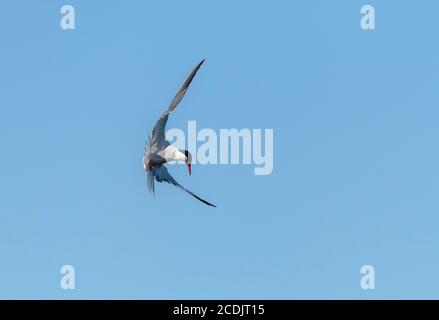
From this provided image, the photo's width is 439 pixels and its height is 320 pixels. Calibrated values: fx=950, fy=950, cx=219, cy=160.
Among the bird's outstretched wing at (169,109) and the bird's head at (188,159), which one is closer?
the bird's outstretched wing at (169,109)

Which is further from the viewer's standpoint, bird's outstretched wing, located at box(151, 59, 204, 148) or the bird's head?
the bird's head

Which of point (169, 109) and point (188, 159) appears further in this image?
point (188, 159)

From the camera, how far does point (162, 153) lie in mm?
16609

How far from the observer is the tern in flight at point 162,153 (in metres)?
16.2

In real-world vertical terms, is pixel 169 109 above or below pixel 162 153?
above

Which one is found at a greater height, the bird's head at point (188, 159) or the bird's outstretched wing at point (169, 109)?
the bird's outstretched wing at point (169, 109)

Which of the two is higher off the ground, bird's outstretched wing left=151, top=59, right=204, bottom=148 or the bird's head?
bird's outstretched wing left=151, top=59, right=204, bottom=148

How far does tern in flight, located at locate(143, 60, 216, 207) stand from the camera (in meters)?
16.2
